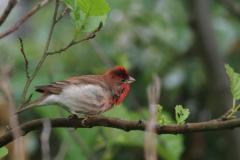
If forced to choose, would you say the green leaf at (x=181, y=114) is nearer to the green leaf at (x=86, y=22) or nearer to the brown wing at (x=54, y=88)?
the green leaf at (x=86, y=22)

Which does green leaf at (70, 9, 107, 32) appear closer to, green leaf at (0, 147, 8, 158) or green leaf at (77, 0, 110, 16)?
green leaf at (77, 0, 110, 16)

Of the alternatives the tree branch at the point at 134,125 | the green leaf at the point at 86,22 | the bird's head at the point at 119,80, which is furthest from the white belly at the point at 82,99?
the green leaf at the point at 86,22

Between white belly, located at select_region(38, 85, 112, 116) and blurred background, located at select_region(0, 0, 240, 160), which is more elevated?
blurred background, located at select_region(0, 0, 240, 160)

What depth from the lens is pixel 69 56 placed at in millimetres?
5945

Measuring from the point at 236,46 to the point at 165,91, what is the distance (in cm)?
164

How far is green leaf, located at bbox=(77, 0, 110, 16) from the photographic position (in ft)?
6.94

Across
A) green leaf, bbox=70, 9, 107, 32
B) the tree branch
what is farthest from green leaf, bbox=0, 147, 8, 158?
green leaf, bbox=70, 9, 107, 32

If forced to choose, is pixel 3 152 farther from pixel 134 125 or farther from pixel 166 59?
pixel 166 59

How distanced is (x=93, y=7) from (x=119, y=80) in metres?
1.87

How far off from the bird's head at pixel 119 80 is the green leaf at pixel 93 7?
1.72 meters

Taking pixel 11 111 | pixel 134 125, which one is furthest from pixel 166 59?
pixel 11 111

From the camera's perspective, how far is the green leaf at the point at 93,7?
2.11 metres

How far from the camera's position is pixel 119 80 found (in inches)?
156

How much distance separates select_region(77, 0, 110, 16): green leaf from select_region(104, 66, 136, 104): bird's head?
172 centimetres
